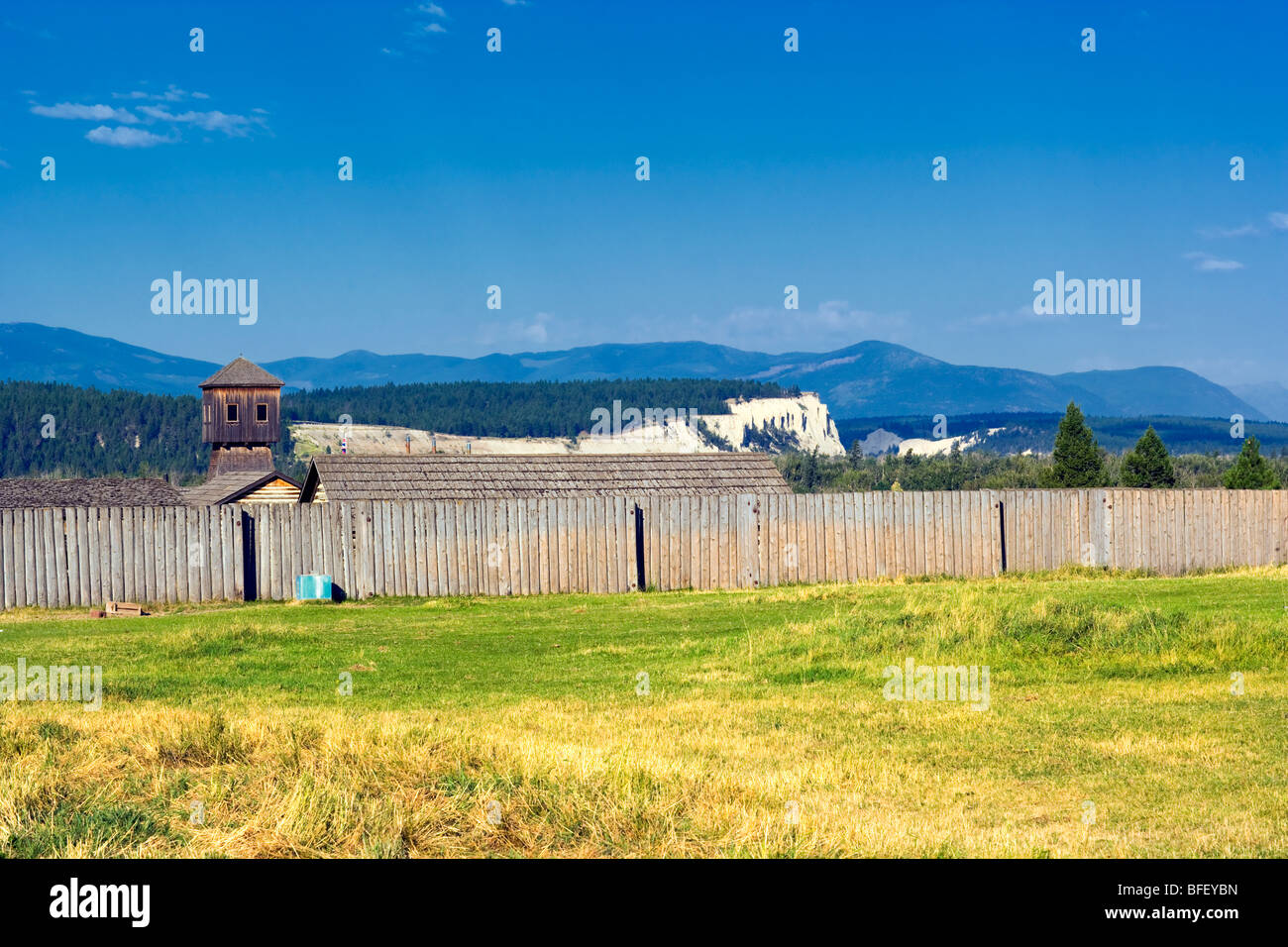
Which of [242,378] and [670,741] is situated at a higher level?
[242,378]

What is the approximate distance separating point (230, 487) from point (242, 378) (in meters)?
9.89

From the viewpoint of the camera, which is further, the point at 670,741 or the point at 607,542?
the point at 607,542

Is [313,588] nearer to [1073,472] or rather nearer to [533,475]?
[533,475]

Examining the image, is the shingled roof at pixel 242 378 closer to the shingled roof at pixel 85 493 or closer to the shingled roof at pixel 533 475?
the shingled roof at pixel 85 493

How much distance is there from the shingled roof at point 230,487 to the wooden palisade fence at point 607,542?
15.8m

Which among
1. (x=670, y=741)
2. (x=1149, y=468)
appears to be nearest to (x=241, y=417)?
(x=1149, y=468)

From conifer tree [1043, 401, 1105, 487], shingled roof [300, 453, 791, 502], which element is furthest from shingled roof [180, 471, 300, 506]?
conifer tree [1043, 401, 1105, 487]

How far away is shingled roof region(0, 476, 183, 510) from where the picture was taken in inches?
1667

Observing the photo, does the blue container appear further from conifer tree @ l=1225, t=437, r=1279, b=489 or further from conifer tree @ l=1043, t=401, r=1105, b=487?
conifer tree @ l=1043, t=401, r=1105, b=487

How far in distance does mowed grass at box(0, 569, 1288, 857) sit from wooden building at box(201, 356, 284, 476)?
3562 cm

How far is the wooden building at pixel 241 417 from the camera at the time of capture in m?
54.8

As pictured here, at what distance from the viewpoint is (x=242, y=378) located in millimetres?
55344
